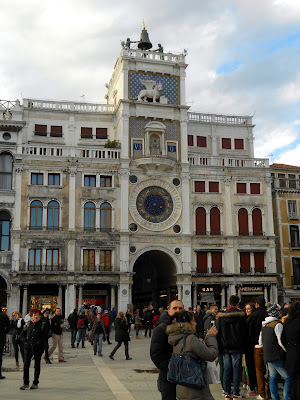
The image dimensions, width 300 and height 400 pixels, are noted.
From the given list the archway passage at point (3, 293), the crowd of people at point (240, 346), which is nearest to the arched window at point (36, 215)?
the archway passage at point (3, 293)

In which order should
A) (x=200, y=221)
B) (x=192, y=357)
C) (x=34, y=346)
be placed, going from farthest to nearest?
(x=200, y=221) < (x=34, y=346) < (x=192, y=357)

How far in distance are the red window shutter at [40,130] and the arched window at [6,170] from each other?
4.51 m

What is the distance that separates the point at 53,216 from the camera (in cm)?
4316

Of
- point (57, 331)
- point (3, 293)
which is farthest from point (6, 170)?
point (57, 331)

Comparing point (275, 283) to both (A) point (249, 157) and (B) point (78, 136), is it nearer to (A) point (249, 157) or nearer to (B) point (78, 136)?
(A) point (249, 157)

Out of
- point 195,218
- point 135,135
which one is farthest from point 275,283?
point 135,135

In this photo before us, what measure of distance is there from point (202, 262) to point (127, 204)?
8.67 m

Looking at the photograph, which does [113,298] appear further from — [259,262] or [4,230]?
[259,262]

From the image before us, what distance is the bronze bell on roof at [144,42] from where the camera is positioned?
50.7 metres

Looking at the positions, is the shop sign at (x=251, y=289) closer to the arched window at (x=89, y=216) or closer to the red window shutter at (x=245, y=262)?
the red window shutter at (x=245, y=262)

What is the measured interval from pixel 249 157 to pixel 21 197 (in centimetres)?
2344

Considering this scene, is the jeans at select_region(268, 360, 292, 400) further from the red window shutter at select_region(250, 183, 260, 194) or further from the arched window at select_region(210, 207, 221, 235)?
the red window shutter at select_region(250, 183, 260, 194)

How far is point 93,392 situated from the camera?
1227cm

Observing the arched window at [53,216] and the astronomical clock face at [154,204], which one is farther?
the astronomical clock face at [154,204]
